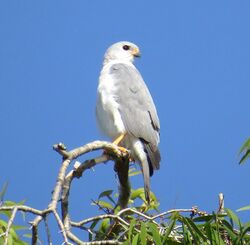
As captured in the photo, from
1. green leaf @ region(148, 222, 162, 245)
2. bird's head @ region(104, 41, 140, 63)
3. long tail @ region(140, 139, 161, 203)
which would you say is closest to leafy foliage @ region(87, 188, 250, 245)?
green leaf @ region(148, 222, 162, 245)

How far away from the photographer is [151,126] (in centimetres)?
688

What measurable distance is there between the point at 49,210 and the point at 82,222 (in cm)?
49

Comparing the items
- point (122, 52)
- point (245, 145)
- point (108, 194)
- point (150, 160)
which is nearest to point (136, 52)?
point (122, 52)

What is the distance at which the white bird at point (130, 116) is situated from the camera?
22.0ft

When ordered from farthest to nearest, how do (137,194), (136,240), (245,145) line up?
1. (137,194)
2. (245,145)
3. (136,240)

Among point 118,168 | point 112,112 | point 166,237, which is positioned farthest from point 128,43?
point 166,237

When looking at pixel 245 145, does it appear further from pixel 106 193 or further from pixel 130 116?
pixel 130 116

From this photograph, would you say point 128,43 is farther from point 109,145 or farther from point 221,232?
point 221,232

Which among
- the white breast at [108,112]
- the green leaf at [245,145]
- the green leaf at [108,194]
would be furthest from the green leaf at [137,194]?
the green leaf at [245,145]

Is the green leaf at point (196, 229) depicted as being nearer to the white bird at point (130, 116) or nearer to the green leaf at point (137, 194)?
the green leaf at point (137, 194)

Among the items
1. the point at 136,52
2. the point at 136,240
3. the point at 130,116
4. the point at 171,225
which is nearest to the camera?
the point at 136,240

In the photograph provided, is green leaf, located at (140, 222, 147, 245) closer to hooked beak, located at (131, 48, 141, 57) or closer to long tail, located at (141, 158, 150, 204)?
long tail, located at (141, 158, 150, 204)

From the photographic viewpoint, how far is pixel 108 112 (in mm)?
6926

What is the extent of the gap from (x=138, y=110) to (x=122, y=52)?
1.56 metres
